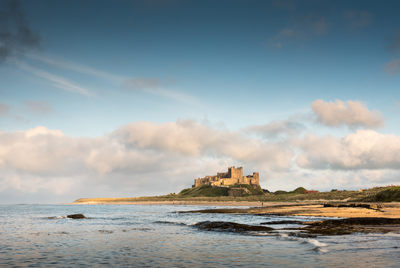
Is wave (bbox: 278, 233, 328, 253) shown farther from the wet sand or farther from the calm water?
the wet sand

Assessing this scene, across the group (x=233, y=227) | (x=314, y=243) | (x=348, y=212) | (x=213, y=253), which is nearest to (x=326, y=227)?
(x=233, y=227)

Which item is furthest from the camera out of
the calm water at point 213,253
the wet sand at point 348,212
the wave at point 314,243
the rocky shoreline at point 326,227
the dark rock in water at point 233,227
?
the wet sand at point 348,212

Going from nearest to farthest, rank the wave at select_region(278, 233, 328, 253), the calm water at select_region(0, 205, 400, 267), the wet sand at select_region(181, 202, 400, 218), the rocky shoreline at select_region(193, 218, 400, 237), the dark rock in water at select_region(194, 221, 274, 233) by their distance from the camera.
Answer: the calm water at select_region(0, 205, 400, 267), the wave at select_region(278, 233, 328, 253), the rocky shoreline at select_region(193, 218, 400, 237), the dark rock in water at select_region(194, 221, 274, 233), the wet sand at select_region(181, 202, 400, 218)

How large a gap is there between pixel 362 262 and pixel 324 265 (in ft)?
6.58

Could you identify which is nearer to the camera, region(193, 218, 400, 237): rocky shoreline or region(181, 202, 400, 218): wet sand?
region(193, 218, 400, 237): rocky shoreline

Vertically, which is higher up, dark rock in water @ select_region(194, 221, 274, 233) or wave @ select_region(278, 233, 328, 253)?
wave @ select_region(278, 233, 328, 253)

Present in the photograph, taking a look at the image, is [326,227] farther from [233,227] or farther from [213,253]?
[213,253]

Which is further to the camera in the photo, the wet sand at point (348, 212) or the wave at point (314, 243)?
the wet sand at point (348, 212)

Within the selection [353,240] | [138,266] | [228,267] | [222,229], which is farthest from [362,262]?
[222,229]

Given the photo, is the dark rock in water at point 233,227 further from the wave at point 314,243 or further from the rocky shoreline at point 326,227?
the wave at point 314,243

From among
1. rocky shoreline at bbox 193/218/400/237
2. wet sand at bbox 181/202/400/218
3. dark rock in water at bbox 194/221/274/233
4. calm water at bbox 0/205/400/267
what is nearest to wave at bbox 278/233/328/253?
calm water at bbox 0/205/400/267

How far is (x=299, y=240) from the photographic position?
23688 millimetres

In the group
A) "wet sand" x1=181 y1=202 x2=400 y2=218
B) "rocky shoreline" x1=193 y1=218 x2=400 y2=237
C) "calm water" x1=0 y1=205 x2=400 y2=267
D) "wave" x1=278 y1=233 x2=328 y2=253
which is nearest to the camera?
"calm water" x1=0 y1=205 x2=400 y2=267

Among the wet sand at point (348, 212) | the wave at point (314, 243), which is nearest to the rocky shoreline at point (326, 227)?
the wave at point (314, 243)
